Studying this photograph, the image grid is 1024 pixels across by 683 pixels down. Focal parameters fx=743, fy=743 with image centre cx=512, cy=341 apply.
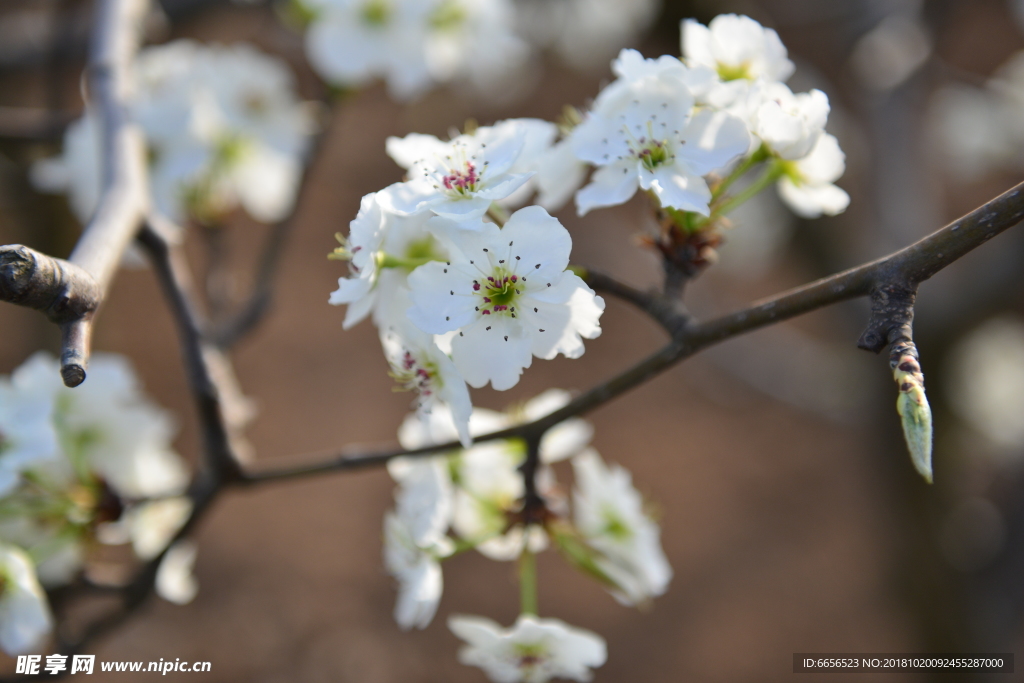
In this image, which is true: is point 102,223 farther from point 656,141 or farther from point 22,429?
point 656,141

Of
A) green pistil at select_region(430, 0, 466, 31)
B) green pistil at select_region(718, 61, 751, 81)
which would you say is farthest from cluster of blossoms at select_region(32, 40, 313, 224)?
green pistil at select_region(718, 61, 751, 81)

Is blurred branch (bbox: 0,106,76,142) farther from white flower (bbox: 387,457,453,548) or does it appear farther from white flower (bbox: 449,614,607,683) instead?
white flower (bbox: 449,614,607,683)

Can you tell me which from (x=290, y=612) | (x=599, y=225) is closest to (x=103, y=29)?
(x=599, y=225)

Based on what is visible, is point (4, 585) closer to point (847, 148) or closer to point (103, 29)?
point (103, 29)

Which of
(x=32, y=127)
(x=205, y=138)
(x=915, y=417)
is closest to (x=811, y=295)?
(x=915, y=417)

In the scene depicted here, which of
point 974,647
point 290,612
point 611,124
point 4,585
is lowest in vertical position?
point 290,612

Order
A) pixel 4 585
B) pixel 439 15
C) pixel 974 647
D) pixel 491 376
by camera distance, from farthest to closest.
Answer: pixel 974 647 < pixel 439 15 < pixel 4 585 < pixel 491 376

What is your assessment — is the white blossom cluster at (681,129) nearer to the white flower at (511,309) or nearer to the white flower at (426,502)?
the white flower at (511,309)

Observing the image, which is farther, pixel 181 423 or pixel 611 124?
pixel 181 423
